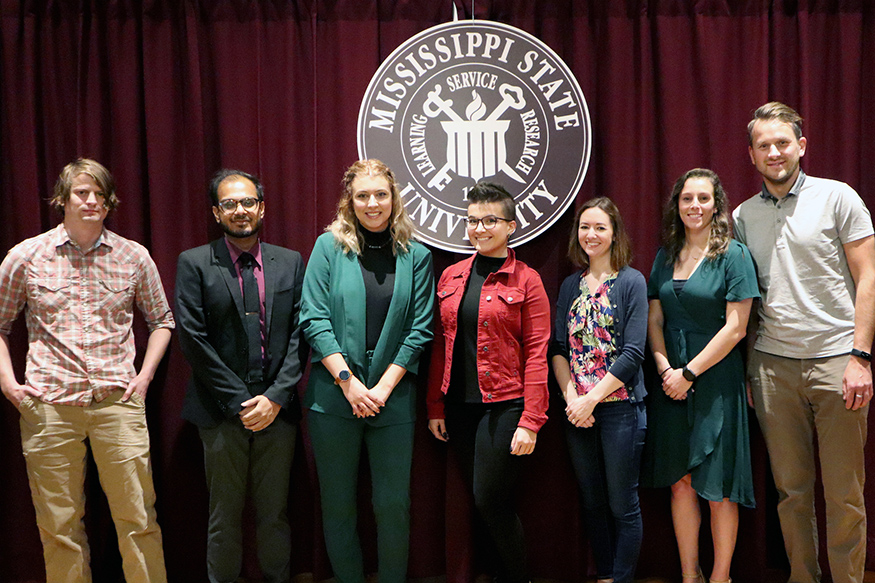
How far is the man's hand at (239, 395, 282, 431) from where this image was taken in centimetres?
264

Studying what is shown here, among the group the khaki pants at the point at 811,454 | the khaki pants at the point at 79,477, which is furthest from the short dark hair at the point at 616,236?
the khaki pants at the point at 79,477

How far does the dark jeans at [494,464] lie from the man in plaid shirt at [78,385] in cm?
139

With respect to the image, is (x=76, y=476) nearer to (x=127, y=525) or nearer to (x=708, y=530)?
(x=127, y=525)

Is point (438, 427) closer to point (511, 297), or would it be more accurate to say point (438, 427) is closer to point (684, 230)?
point (511, 297)

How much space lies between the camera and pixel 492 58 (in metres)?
3.13

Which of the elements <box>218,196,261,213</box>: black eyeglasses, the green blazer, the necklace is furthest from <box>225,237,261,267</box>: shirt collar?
the necklace

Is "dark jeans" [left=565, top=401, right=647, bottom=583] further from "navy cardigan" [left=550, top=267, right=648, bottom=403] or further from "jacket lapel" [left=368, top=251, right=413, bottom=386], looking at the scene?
"jacket lapel" [left=368, top=251, right=413, bottom=386]

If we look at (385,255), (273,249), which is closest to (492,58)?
(385,255)

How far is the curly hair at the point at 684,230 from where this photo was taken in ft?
9.04

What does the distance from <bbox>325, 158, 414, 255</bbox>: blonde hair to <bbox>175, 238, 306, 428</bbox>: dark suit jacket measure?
0.31m

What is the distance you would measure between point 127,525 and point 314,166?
6.00ft

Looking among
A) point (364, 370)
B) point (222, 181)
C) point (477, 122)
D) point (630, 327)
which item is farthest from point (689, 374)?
point (222, 181)

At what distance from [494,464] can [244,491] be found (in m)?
1.07

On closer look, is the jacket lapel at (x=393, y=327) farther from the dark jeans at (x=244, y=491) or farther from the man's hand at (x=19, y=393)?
Result: the man's hand at (x=19, y=393)
